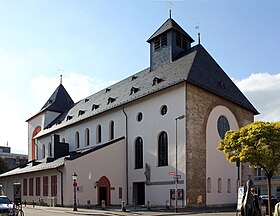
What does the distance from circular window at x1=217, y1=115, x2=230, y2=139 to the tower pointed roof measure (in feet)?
109

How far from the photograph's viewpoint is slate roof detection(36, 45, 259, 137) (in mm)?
35625

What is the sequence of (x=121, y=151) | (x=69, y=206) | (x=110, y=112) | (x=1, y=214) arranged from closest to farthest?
(x=1, y=214) → (x=69, y=206) → (x=121, y=151) → (x=110, y=112)

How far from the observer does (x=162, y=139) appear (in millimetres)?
35969

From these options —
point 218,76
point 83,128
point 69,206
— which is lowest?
point 69,206

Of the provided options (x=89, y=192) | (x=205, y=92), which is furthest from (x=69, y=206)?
(x=205, y=92)

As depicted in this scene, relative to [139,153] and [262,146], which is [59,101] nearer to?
[139,153]

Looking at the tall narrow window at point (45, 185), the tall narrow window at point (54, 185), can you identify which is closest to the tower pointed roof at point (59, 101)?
the tall narrow window at point (45, 185)

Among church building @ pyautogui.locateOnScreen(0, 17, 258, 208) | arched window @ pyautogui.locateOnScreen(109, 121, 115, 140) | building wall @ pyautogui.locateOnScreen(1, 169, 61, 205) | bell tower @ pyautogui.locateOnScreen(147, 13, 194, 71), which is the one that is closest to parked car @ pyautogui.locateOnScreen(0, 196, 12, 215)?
church building @ pyautogui.locateOnScreen(0, 17, 258, 208)

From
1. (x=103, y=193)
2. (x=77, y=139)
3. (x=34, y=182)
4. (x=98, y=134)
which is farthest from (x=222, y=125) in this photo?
(x=34, y=182)

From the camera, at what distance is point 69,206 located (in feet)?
120

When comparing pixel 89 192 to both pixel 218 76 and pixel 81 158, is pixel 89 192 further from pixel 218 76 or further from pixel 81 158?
pixel 218 76

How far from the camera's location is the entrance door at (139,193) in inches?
1485

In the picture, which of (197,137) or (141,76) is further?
(141,76)

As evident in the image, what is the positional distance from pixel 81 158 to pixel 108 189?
4.45 meters
